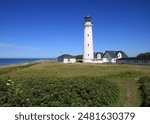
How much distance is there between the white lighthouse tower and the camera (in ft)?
141

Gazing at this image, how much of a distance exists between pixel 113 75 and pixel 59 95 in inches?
486

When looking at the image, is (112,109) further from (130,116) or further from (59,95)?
(59,95)

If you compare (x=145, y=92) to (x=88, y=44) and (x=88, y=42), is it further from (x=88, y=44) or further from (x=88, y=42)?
(x=88, y=42)

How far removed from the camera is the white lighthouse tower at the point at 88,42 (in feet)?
141

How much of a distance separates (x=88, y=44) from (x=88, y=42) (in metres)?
0.45

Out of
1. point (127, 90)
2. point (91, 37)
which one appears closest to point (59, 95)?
point (127, 90)

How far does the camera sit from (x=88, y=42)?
142 ft

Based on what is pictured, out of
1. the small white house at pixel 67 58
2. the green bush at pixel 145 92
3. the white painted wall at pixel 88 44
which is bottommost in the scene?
the green bush at pixel 145 92

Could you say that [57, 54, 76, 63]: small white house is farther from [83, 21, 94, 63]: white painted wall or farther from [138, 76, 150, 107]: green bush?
[138, 76, 150, 107]: green bush

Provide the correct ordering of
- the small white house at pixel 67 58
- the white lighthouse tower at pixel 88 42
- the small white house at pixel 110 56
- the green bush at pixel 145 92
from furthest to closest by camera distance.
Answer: the small white house at pixel 110 56, the small white house at pixel 67 58, the white lighthouse tower at pixel 88 42, the green bush at pixel 145 92

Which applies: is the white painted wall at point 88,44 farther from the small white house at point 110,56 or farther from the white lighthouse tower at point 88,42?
the small white house at point 110,56

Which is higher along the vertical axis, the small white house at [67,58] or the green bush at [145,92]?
the small white house at [67,58]

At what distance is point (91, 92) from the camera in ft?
40.8

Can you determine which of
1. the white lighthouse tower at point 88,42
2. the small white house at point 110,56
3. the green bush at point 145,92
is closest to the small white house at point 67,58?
the white lighthouse tower at point 88,42
